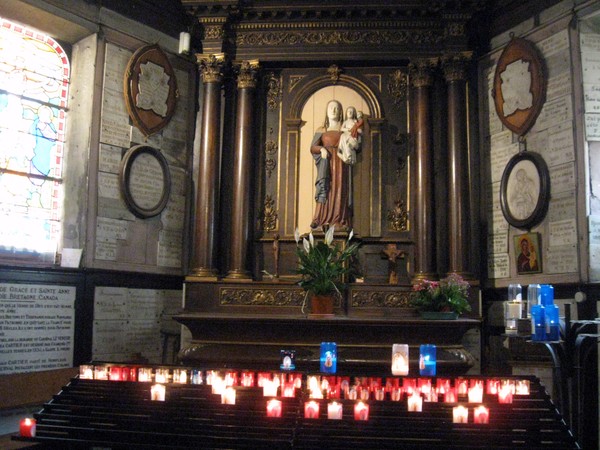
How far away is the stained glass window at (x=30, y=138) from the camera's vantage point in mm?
7289

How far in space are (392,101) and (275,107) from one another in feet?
5.41

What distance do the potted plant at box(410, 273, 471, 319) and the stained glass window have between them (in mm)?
4413

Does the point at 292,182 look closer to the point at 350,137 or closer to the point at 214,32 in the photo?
the point at 350,137

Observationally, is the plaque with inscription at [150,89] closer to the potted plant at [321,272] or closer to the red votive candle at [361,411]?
the potted plant at [321,272]

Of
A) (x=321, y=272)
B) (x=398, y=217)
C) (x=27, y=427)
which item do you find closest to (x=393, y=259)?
(x=398, y=217)

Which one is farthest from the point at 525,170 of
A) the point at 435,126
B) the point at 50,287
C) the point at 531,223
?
the point at 50,287

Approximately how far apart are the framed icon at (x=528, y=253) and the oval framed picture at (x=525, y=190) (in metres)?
0.16

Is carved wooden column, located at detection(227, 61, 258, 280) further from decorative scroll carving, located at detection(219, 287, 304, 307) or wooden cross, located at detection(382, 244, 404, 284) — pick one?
wooden cross, located at detection(382, 244, 404, 284)

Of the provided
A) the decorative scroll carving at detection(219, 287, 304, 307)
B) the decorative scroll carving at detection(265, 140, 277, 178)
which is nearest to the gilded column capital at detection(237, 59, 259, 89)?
the decorative scroll carving at detection(265, 140, 277, 178)

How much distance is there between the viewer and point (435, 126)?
8586 mm

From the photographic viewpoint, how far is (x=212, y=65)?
28.2 feet

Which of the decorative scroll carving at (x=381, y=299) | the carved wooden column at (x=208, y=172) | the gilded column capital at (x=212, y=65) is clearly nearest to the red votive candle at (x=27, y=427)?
the carved wooden column at (x=208, y=172)

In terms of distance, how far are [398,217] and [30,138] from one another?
15.7ft

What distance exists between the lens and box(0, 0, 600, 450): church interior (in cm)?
714
